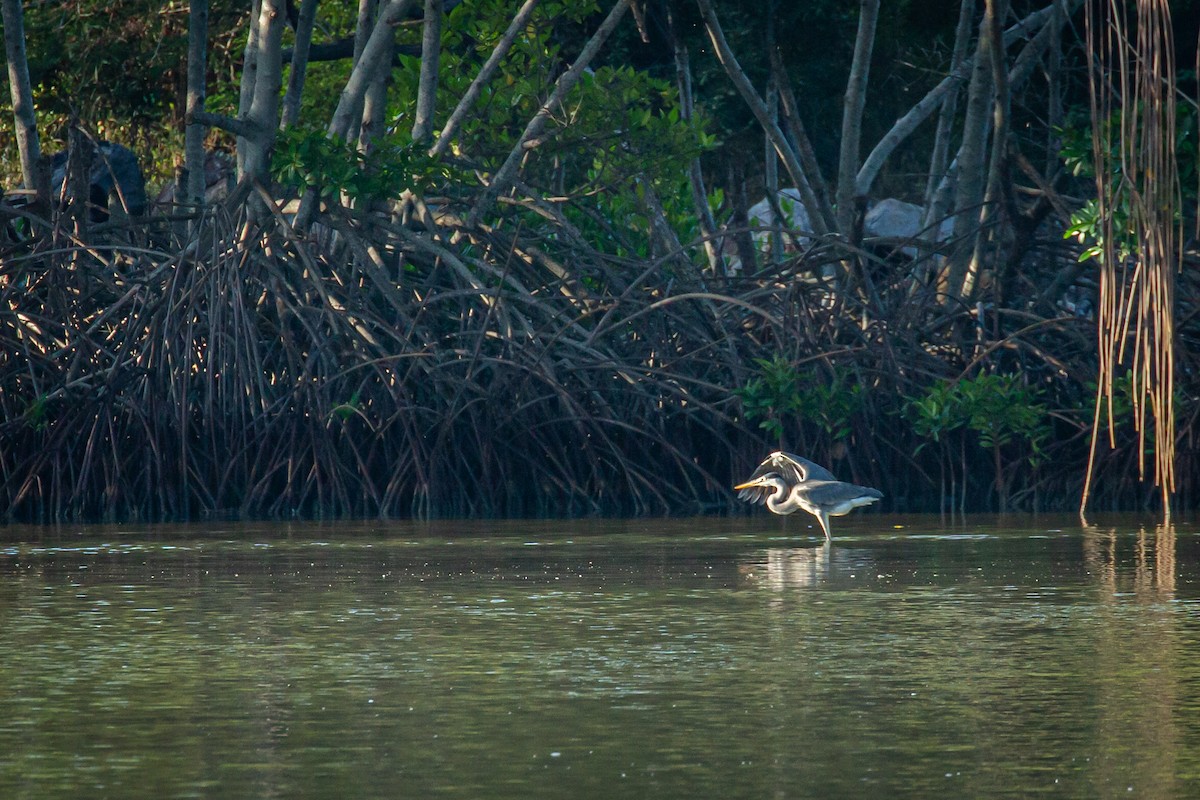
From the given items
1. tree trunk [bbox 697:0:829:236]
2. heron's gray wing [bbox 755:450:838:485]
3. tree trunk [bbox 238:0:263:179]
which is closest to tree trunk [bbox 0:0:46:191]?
tree trunk [bbox 238:0:263:179]

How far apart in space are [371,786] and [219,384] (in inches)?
337

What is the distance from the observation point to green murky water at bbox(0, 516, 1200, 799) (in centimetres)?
473

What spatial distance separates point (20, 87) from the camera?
15445 mm

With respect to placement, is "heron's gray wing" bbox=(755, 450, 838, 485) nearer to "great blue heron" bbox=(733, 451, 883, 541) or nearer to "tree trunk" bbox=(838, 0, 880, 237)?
"great blue heron" bbox=(733, 451, 883, 541)

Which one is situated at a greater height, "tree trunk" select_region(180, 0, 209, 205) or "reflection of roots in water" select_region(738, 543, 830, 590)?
"tree trunk" select_region(180, 0, 209, 205)

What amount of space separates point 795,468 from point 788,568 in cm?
285

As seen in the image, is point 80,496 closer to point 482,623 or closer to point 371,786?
point 482,623

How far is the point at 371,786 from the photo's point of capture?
4609 millimetres

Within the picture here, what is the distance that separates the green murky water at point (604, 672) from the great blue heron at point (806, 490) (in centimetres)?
71

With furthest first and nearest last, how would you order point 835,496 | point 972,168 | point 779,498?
point 972,168, point 779,498, point 835,496

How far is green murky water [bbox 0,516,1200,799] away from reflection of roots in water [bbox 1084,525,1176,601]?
0.12ft

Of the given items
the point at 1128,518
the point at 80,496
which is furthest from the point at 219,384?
the point at 1128,518

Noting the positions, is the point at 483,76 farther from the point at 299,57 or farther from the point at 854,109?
the point at 854,109

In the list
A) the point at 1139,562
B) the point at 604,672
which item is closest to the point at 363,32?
the point at 1139,562
